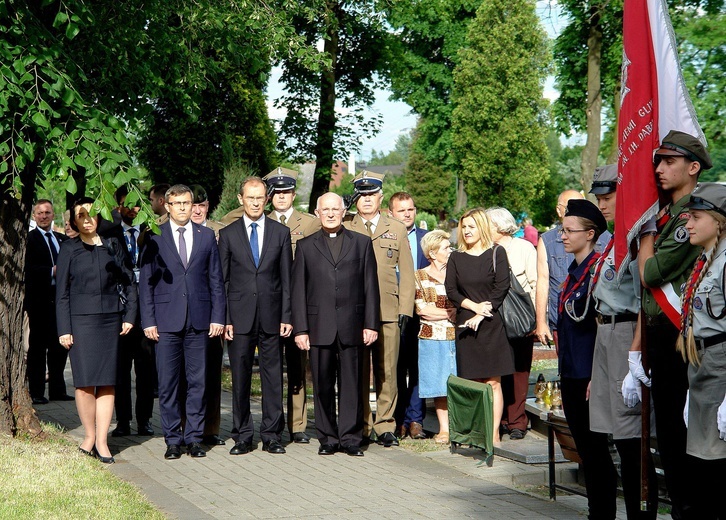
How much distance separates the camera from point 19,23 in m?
8.22

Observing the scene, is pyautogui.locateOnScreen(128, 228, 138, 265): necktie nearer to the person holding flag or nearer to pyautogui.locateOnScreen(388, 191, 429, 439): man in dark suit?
pyautogui.locateOnScreen(388, 191, 429, 439): man in dark suit

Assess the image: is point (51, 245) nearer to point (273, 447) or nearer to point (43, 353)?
point (43, 353)

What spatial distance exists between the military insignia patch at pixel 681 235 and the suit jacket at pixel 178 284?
4.93 m

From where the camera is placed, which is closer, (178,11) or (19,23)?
(19,23)

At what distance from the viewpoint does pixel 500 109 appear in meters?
55.3

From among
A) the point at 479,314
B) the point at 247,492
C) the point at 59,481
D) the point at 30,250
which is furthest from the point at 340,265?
the point at 30,250

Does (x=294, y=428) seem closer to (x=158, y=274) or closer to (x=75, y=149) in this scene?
(x=158, y=274)

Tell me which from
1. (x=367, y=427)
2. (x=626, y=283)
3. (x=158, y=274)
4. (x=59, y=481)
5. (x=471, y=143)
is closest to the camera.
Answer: (x=626, y=283)

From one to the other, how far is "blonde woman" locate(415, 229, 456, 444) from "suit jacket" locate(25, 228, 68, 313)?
470 cm

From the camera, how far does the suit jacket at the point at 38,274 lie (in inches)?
474

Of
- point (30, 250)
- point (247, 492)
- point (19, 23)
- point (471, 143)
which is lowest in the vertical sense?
point (247, 492)

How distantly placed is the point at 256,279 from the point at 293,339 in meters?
0.74

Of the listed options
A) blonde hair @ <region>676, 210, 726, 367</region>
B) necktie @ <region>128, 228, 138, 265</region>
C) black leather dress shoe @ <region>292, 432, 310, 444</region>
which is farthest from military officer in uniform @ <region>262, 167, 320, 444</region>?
blonde hair @ <region>676, 210, 726, 367</region>

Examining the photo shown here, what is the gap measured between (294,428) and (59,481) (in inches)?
115
